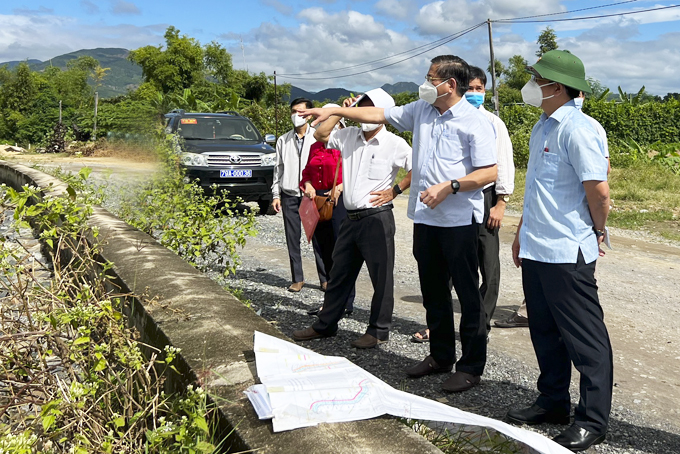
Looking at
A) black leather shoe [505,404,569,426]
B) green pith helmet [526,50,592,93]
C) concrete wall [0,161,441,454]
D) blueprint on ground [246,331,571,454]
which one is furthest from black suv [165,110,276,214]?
blueprint on ground [246,331,571,454]

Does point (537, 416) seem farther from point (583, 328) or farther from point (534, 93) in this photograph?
point (534, 93)

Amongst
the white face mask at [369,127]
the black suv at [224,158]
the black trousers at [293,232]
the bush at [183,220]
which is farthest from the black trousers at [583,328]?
the black suv at [224,158]

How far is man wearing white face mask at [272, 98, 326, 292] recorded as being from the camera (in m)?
6.79

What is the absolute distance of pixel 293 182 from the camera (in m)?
6.93

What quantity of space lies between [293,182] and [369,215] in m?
2.25

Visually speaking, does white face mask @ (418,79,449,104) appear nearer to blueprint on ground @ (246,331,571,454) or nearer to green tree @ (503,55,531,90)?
blueprint on ground @ (246,331,571,454)

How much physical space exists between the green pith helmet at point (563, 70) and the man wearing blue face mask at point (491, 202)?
1.48 meters

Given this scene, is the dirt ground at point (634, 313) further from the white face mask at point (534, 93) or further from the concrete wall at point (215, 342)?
the concrete wall at point (215, 342)

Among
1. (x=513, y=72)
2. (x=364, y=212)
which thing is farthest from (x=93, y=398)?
(x=513, y=72)

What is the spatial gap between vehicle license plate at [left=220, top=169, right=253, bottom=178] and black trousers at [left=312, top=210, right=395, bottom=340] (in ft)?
25.2

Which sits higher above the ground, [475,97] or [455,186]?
[475,97]

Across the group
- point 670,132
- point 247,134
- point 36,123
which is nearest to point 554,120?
point 247,134

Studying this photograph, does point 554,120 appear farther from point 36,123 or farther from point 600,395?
point 36,123

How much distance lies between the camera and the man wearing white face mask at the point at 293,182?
22.3 ft
